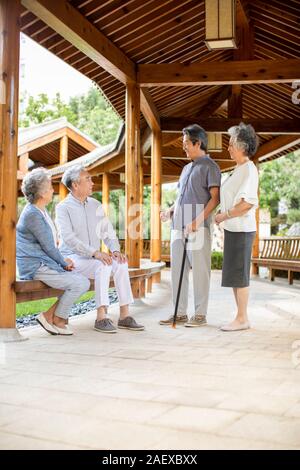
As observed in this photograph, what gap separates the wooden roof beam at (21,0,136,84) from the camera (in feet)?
14.6

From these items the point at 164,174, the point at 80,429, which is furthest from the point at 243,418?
the point at 164,174

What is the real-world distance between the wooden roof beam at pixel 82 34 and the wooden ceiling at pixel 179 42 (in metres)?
0.06

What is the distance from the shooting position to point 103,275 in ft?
14.0

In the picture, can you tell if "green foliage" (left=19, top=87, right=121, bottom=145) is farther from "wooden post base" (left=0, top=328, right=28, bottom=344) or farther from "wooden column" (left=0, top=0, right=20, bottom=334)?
"wooden post base" (left=0, top=328, right=28, bottom=344)

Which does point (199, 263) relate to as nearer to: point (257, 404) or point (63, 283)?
point (63, 283)

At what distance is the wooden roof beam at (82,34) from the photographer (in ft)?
14.6

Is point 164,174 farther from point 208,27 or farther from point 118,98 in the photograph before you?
point 208,27

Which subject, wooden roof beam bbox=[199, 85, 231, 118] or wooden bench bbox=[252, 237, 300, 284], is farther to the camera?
wooden roof beam bbox=[199, 85, 231, 118]

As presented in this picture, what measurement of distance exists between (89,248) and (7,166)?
87 cm

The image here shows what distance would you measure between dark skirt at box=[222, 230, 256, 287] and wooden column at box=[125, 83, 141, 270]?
7.99 ft

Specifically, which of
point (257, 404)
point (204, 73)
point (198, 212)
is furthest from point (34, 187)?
point (204, 73)

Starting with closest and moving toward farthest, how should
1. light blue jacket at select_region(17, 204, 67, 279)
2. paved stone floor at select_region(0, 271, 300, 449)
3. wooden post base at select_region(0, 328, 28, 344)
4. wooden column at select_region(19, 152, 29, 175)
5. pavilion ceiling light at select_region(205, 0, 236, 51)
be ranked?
paved stone floor at select_region(0, 271, 300, 449), wooden post base at select_region(0, 328, 28, 344), light blue jacket at select_region(17, 204, 67, 279), pavilion ceiling light at select_region(205, 0, 236, 51), wooden column at select_region(19, 152, 29, 175)

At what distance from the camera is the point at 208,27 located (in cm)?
502

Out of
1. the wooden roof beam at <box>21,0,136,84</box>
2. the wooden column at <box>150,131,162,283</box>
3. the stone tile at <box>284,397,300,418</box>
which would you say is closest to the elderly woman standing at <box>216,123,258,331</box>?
the wooden roof beam at <box>21,0,136,84</box>
